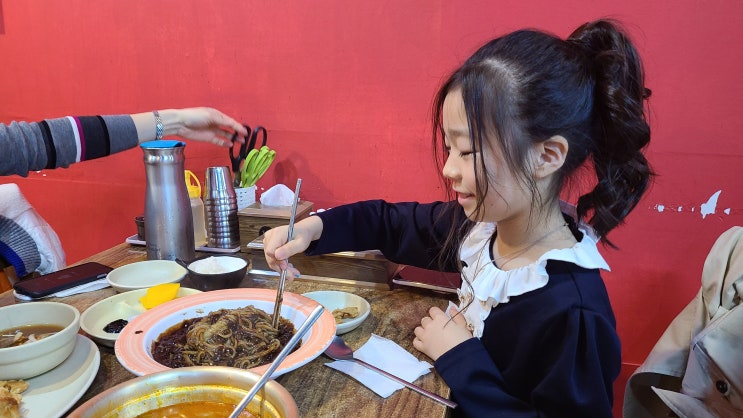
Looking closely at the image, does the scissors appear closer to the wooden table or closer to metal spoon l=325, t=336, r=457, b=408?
the wooden table

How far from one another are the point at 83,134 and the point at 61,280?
1.54 feet

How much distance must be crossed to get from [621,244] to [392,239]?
3.14 feet

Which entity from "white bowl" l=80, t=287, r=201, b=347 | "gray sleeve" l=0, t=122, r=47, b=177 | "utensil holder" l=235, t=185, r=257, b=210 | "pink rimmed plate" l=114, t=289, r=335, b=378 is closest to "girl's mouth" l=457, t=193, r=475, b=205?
"pink rimmed plate" l=114, t=289, r=335, b=378

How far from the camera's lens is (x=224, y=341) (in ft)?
3.22

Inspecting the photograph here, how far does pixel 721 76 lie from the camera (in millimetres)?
1642

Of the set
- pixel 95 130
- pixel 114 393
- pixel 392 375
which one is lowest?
pixel 392 375

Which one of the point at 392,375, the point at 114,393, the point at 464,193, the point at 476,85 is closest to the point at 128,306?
the point at 114,393

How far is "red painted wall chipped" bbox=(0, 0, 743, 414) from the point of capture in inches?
66.3

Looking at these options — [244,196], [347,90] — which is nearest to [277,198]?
[244,196]

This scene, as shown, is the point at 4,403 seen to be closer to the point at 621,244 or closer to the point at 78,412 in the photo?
the point at 78,412

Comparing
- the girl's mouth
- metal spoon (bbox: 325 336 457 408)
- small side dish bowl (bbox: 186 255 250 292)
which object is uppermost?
the girl's mouth

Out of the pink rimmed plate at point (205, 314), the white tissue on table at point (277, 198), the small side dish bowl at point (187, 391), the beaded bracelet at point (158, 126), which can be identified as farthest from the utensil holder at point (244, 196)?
the small side dish bowl at point (187, 391)

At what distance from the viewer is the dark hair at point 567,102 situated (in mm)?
986

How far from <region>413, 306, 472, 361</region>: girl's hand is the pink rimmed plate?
0.22 meters
